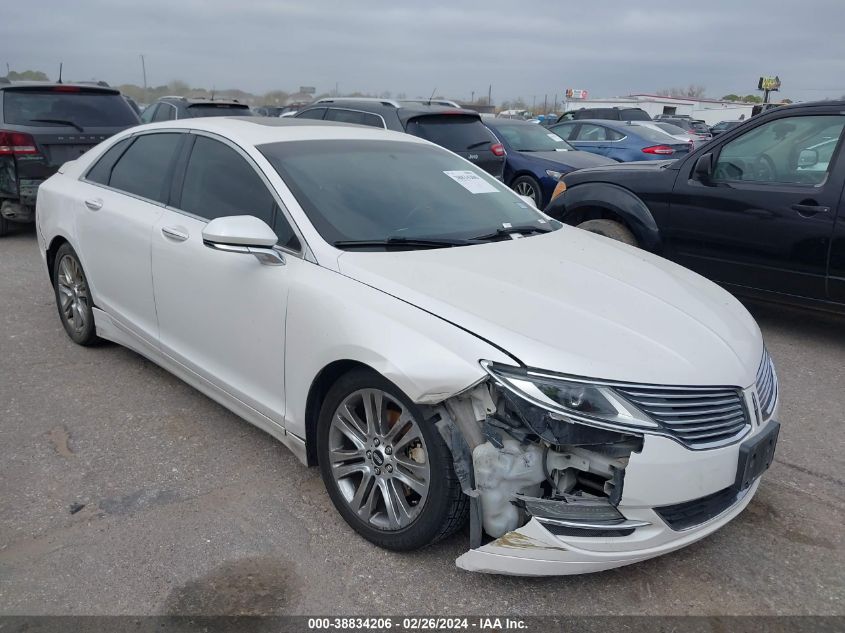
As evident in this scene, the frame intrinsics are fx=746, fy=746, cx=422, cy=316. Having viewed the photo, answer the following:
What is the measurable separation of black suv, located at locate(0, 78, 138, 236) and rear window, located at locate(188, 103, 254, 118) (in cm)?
335

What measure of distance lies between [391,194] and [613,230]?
3271 millimetres

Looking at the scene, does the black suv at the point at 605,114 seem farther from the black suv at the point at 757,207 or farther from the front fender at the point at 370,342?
the front fender at the point at 370,342

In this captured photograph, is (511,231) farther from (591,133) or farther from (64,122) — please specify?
(591,133)

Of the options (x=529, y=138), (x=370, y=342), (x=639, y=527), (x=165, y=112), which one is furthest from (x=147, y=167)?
(x=165, y=112)

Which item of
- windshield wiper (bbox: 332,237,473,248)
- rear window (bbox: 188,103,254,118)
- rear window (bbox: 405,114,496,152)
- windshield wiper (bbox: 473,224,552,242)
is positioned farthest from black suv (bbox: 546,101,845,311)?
rear window (bbox: 188,103,254,118)

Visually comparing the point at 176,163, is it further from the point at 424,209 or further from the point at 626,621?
the point at 626,621

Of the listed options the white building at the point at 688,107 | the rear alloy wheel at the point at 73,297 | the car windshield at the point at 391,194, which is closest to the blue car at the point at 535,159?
the car windshield at the point at 391,194

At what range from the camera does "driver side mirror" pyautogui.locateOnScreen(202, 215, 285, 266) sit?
121 inches

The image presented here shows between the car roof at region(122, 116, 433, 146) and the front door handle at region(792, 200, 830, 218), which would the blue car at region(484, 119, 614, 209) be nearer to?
the front door handle at region(792, 200, 830, 218)

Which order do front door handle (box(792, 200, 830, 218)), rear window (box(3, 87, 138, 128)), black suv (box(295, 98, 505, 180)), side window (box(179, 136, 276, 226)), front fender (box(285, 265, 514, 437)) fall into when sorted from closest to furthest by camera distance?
front fender (box(285, 265, 514, 437)), side window (box(179, 136, 276, 226)), front door handle (box(792, 200, 830, 218)), rear window (box(3, 87, 138, 128)), black suv (box(295, 98, 505, 180))

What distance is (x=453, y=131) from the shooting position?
9898 mm

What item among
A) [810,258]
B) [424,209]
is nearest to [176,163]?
[424,209]

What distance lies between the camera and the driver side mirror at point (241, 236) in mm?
3086

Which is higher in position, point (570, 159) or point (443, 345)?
point (443, 345)
